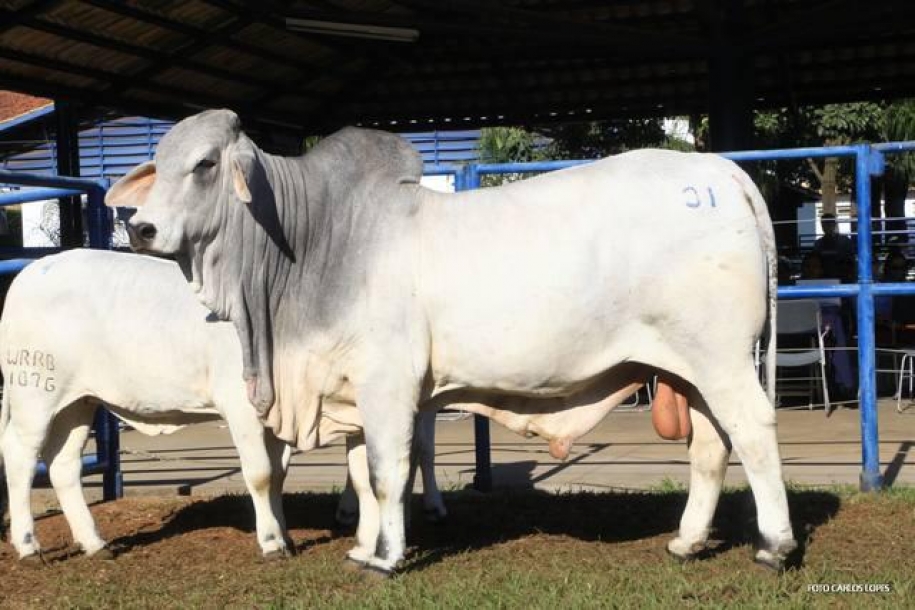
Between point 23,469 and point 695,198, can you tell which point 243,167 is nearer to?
point 695,198

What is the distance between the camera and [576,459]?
30.4 feet

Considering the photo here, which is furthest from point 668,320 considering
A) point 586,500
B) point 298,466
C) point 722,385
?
point 298,466

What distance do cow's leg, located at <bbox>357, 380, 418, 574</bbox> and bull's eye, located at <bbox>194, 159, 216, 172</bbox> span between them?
42.3 inches

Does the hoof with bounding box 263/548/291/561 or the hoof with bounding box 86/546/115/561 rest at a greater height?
the hoof with bounding box 263/548/291/561

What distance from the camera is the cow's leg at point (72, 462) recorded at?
6445 mm

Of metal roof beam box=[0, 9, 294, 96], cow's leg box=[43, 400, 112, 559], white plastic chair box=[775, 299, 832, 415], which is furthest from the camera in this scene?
white plastic chair box=[775, 299, 832, 415]

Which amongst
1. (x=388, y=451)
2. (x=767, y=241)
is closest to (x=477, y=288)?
(x=388, y=451)

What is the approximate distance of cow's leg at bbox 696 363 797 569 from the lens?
16.9 feet

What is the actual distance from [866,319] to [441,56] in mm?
9564

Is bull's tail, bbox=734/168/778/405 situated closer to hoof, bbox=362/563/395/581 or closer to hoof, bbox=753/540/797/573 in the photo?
hoof, bbox=753/540/797/573

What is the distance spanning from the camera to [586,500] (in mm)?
7227

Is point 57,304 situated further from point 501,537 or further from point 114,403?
point 501,537

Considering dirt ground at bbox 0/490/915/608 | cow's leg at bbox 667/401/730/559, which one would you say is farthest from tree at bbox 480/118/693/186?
cow's leg at bbox 667/401/730/559

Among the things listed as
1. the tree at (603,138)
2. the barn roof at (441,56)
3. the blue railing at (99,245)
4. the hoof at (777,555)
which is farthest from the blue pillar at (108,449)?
the tree at (603,138)
